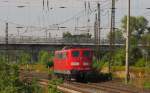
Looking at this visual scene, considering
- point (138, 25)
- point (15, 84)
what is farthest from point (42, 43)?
point (15, 84)

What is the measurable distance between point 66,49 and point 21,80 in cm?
2422

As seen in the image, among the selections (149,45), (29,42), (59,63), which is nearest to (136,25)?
(29,42)

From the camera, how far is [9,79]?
21.5m

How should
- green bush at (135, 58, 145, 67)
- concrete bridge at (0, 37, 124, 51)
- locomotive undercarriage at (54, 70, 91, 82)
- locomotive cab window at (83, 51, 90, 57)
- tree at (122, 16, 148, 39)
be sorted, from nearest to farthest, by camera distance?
locomotive undercarriage at (54, 70, 91, 82)
locomotive cab window at (83, 51, 90, 57)
green bush at (135, 58, 145, 67)
concrete bridge at (0, 37, 124, 51)
tree at (122, 16, 148, 39)

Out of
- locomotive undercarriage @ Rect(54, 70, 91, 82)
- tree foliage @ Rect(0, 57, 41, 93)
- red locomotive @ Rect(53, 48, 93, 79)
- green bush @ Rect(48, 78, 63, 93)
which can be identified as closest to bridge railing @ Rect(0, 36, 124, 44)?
locomotive undercarriage @ Rect(54, 70, 91, 82)

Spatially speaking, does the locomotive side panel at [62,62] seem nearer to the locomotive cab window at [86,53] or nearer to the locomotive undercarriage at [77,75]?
the locomotive undercarriage at [77,75]

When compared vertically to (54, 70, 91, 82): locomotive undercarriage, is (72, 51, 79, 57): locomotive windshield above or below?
above

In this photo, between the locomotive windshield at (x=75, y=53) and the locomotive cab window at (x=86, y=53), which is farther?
the locomotive cab window at (x=86, y=53)

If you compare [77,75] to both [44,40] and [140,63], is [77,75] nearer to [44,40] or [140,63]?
→ [140,63]

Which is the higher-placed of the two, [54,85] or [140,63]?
[54,85]

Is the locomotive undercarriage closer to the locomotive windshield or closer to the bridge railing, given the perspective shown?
the locomotive windshield

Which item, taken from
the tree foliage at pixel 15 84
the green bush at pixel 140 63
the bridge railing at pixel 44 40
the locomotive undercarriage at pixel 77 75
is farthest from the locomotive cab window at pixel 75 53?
the bridge railing at pixel 44 40

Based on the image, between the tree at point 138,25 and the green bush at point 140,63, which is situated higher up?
the tree at point 138,25

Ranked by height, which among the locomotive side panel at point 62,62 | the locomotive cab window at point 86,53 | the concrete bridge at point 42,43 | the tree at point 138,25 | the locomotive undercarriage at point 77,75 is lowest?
the locomotive undercarriage at point 77,75
